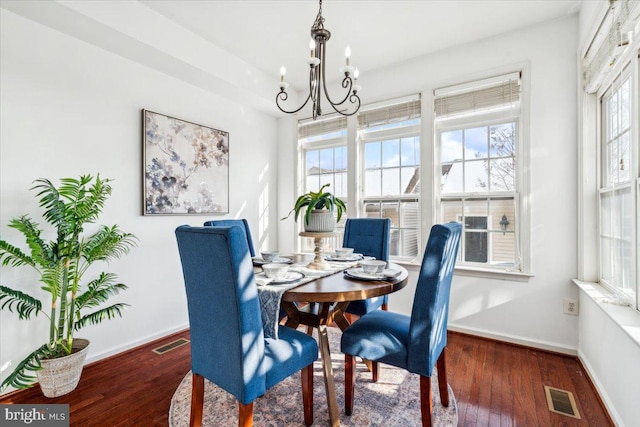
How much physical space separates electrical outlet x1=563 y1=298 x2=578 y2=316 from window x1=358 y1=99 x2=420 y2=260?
4.13 ft

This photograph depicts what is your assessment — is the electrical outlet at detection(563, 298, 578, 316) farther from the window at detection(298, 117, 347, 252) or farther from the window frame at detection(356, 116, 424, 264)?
the window at detection(298, 117, 347, 252)

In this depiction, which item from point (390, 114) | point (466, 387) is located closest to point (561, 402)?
point (466, 387)

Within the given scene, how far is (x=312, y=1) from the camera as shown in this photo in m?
2.36

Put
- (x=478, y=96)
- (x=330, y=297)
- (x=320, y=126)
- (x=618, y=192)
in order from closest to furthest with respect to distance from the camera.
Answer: (x=330, y=297) < (x=618, y=192) < (x=478, y=96) < (x=320, y=126)

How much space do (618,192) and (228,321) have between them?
244 cm

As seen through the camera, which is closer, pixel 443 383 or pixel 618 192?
pixel 443 383

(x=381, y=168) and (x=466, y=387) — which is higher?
(x=381, y=168)

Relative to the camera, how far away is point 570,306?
8.17ft

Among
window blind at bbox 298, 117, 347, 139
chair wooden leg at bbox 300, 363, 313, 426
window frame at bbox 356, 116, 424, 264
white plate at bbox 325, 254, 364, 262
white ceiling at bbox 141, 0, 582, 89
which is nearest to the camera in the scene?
chair wooden leg at bbox 300, 363, 313, 426

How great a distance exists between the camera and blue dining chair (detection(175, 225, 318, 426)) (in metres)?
1.26

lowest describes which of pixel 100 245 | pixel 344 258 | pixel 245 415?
pixel 245 415

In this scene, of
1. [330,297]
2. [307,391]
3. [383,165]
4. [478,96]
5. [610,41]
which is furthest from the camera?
[383,165]

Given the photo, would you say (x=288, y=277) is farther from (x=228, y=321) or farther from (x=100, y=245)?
(x=100, y=245)

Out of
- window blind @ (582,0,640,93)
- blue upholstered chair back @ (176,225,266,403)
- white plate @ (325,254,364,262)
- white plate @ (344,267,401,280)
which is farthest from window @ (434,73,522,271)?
blue upholstered chair back @ (176,225,266,403)
